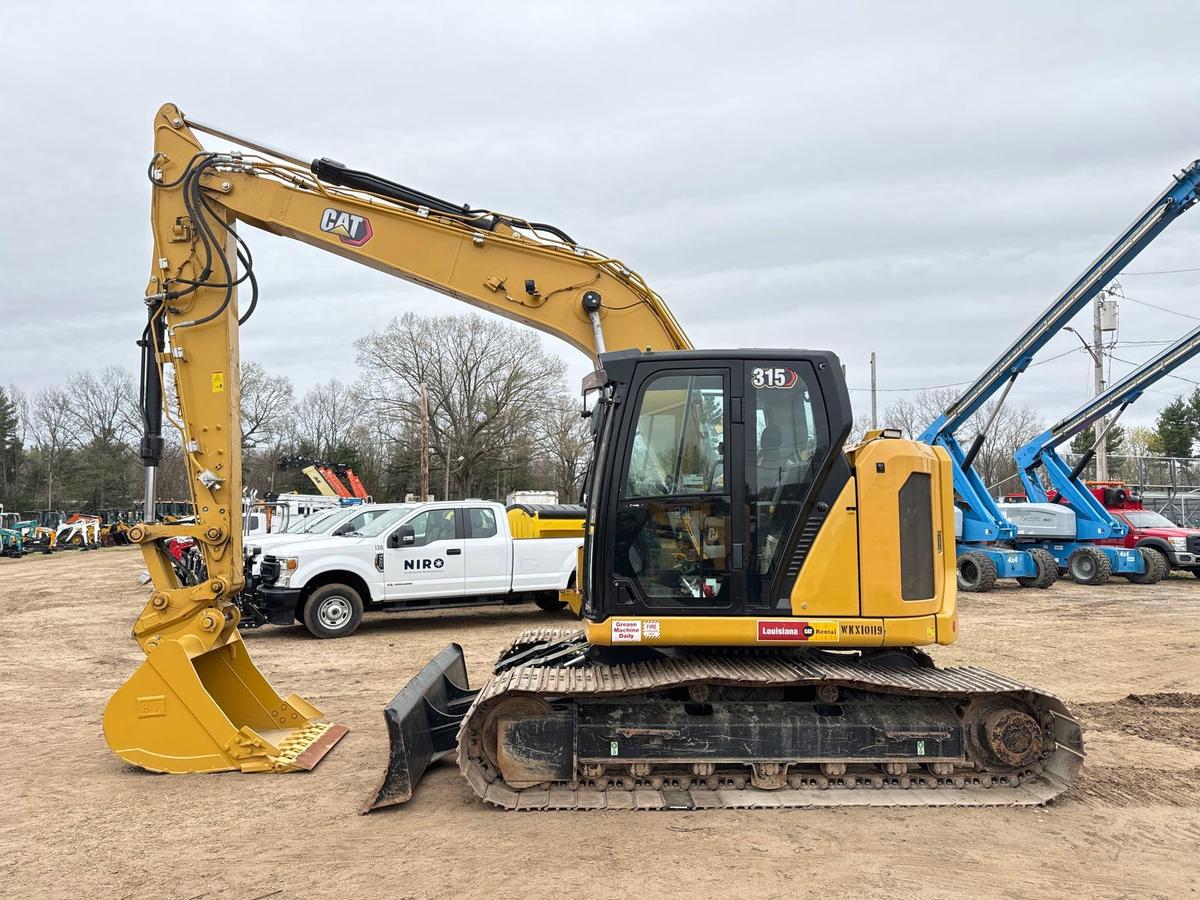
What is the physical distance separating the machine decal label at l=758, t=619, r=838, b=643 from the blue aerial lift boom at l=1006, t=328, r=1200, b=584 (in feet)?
55.0

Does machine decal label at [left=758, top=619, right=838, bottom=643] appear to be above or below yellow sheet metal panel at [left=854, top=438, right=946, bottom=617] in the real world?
below

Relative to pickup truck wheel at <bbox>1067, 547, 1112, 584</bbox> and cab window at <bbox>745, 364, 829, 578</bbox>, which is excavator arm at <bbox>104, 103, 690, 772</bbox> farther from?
Answer: pickup truck wheel at <bbox>1067, 547, 1112, 584</bbox>

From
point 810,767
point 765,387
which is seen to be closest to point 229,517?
point 765,387

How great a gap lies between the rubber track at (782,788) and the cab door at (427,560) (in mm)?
7403

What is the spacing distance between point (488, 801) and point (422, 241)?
3.87 m

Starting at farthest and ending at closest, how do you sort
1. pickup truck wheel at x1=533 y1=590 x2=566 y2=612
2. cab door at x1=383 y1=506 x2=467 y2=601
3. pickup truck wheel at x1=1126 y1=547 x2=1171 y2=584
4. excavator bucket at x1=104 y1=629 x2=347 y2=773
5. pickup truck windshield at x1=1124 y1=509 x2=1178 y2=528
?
pickup truck windshield at x1=1124 y1=509 x2=1178 y2=528 → pickup truck wheel at x1=1126 y1=547 x2=1171 y2=584 → pickup truck wheel at x1=533 y1=590 x2=566 y2=612 → cab door at x1=383 y1=506 x2=467 y2=601 → excavator bucket at x1=104 y1=629 x2=347 y2=773

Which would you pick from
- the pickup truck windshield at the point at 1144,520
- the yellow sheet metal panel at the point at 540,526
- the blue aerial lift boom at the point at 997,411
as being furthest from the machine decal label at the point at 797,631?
the pickup truck windshield at the point at 1144,520

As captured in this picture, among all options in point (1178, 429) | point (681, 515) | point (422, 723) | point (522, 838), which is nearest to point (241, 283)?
point (422, 723)

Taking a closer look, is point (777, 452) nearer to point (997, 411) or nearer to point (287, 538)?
point (287, 538)

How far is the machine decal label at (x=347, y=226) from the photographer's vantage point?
655 cm

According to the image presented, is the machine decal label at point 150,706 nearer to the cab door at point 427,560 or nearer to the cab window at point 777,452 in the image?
the cab window at point 777,452

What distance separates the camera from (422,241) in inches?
258

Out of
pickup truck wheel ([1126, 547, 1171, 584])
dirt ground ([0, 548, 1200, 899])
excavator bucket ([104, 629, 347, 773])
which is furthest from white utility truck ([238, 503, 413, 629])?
pickup truck wheel ([1126, 547, 1171, 584])

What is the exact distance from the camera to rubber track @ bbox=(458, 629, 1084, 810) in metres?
5.12
